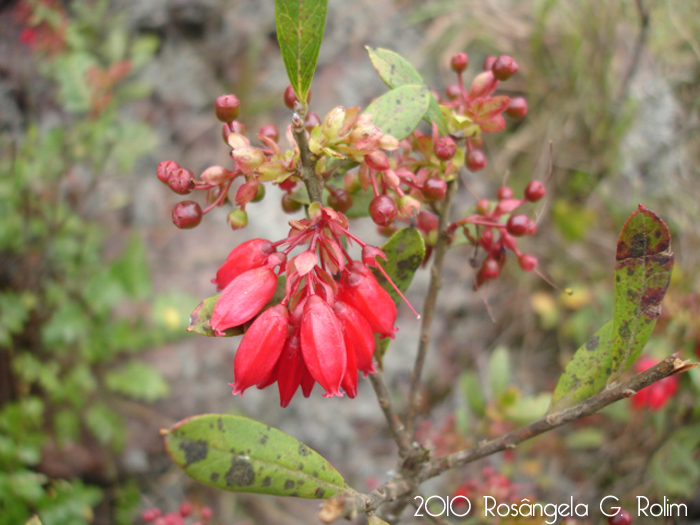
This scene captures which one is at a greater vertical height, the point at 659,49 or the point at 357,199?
the point at 659,49

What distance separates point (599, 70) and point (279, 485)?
292 cm

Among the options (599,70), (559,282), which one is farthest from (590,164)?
(559,282)

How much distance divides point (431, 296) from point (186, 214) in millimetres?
431

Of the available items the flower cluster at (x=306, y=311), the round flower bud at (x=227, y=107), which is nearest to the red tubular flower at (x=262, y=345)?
the flower cluster at (x=306, y=311)

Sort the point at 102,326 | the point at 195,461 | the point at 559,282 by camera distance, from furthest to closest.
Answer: the point at 559,282 → the point at 102,326 → the point at 195,461

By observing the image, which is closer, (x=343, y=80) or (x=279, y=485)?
(x=279, y=485)

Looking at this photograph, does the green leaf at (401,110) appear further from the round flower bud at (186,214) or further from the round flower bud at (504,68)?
the round flower bud at (186,214)

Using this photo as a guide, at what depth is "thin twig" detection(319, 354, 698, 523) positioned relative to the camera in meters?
0.51

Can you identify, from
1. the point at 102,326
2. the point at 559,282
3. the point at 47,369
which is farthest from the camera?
the point at 559,282

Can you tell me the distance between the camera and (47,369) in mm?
1861

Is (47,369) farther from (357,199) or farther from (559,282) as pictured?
(559,282)

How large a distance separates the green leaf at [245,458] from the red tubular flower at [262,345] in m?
0.06

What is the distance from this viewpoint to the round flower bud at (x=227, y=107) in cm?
66

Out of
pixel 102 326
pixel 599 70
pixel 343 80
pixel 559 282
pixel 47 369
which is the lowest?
pixel 47 369
